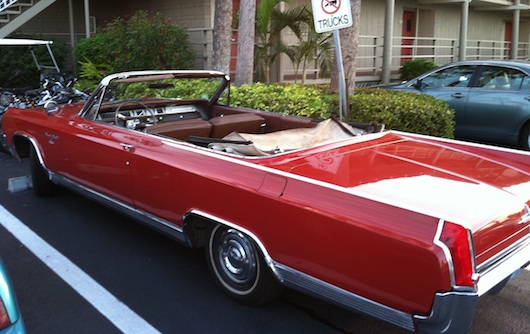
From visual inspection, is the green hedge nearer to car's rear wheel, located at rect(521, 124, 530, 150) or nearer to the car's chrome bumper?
car's rear wheel, located at rect(521, 124, 530, 150)

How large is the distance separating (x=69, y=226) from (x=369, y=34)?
14089mm

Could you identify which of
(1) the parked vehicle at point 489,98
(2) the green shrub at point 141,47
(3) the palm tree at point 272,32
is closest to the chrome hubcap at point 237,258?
(1) the parked vehicle at point 489,98

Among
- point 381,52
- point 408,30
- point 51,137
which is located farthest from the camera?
point 408,30

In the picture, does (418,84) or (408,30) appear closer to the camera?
(418,84)

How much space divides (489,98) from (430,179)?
567cm

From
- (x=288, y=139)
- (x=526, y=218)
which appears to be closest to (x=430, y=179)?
(x=526, y=218)

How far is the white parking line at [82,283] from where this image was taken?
3.21 meters

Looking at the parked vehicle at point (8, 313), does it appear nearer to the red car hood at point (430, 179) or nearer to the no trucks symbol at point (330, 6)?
the red car hood at point (430, 179)

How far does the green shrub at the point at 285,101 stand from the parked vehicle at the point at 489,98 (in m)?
2.47

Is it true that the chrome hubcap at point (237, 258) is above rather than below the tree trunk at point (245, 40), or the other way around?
below

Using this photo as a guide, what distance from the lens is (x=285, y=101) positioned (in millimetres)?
6883

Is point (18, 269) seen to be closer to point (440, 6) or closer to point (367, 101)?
point (367, 101)

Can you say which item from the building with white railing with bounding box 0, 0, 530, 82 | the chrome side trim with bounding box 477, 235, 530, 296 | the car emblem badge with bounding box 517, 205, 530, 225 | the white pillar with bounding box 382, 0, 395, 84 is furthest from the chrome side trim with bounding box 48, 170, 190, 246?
the white pillar with bounding box 382, 0, 395, 84

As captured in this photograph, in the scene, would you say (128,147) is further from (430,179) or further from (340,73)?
(340,73)
